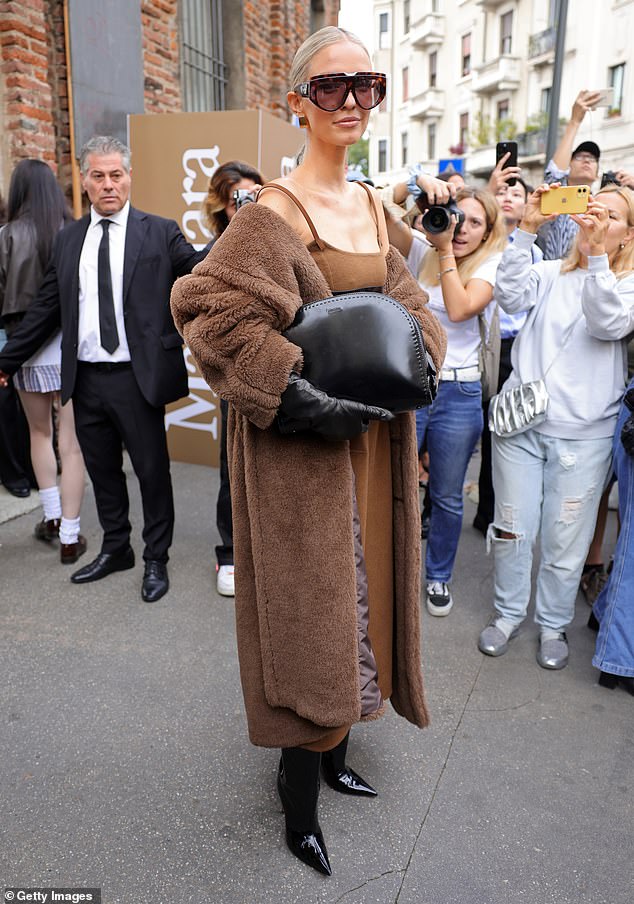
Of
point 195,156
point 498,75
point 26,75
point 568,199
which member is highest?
point 498,75

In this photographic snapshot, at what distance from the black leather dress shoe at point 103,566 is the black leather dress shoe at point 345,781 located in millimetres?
1922

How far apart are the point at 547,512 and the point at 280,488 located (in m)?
1.78

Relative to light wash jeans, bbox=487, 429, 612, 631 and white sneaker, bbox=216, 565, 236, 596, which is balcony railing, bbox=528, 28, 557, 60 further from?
white sneaker, bbox=216, 565, 236, 596

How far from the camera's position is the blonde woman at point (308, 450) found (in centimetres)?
159

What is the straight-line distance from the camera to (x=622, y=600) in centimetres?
287

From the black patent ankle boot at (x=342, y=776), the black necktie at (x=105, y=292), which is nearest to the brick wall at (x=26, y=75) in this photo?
the black necktie at (x=105, y=292)

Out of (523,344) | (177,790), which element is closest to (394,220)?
(523,344)

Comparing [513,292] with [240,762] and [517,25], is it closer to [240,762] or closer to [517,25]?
[240,762]

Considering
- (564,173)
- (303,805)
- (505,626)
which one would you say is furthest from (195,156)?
(303,805)

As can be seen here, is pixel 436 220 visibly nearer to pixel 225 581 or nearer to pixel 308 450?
pixel 308 450

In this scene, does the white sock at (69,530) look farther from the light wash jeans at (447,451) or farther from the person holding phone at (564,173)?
the person holding phone at (564,173)

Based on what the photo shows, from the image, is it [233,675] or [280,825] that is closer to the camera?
[280,825]

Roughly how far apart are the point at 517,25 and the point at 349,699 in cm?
4026

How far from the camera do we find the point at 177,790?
2316mm
